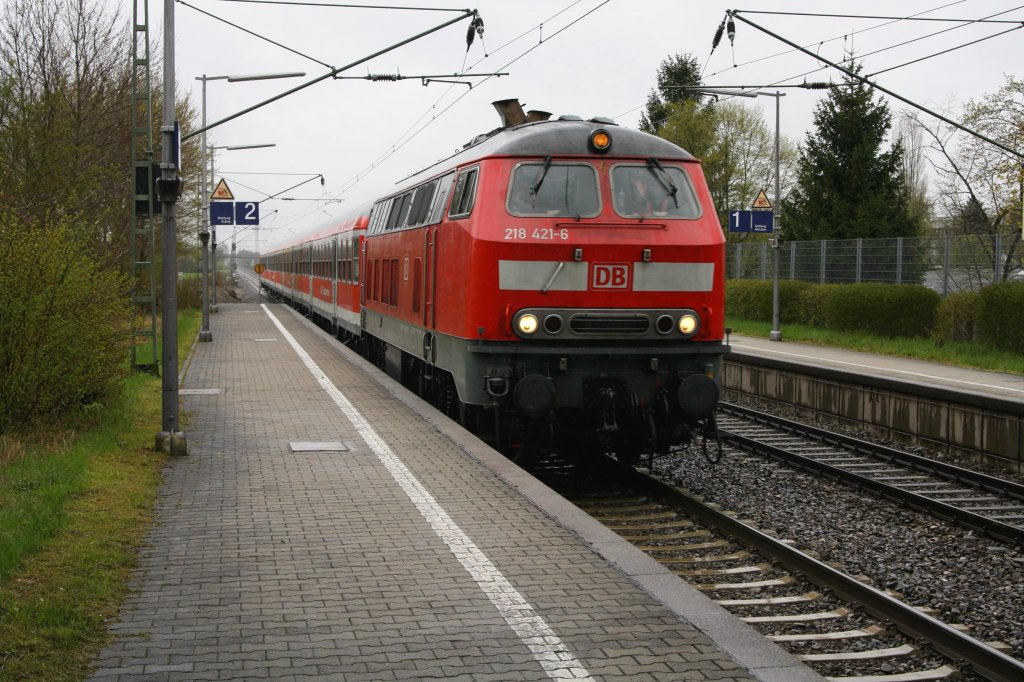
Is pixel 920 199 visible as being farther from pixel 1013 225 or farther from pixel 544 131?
pixel 544 131

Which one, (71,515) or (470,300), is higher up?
(470,300)

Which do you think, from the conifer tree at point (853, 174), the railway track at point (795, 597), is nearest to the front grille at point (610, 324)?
the railway track at point (795, 597)

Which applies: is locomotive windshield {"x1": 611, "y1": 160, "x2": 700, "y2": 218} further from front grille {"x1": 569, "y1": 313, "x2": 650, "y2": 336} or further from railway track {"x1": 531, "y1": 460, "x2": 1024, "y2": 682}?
railway track {"x1": 531, "y1": 460, "x2": 1024, "y2": 682}

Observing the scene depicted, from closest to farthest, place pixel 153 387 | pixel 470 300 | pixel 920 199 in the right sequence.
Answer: pixel 470 300, pixel 153 387, pixel 920 199

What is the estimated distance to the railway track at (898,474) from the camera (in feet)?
33.1

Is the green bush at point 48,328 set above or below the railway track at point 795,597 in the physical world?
above

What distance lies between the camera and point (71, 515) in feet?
26.2

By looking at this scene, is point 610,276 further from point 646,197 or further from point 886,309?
point 886,309

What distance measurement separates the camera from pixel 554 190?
10719mm

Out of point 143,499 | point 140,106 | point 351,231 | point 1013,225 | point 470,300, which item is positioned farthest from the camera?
point 1013,225

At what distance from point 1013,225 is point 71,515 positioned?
3226 cm

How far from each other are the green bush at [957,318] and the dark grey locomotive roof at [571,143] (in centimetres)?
1517

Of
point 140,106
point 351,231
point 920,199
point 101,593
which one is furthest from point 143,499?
point 920,199

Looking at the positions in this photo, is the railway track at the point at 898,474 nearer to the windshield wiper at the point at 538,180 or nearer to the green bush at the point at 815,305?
the windshield wiper at the point at 538,180
